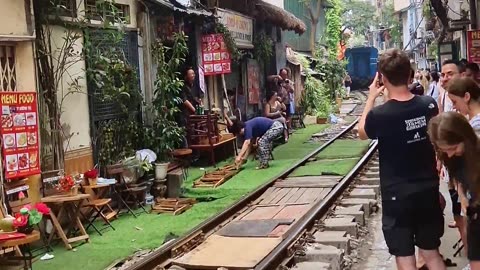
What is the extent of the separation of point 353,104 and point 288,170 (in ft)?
74.5

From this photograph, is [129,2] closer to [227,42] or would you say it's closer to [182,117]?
[182,117]

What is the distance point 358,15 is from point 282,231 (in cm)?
5924

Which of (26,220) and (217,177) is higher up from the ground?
(26,220)

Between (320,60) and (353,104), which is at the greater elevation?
(320,60)

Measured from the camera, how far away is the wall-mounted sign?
17562 millimetres

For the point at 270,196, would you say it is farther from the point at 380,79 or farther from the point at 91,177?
the point at 380,79

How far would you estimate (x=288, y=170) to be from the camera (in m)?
13.1

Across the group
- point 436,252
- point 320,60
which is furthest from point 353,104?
point 436,252

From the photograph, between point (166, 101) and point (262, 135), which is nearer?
point (166, 101)

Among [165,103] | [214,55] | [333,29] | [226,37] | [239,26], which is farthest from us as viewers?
[333,29]

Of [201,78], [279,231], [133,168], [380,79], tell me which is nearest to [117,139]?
[133,168]

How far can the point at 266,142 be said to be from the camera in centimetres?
1420

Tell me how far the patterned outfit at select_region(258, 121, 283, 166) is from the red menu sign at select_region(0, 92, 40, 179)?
6.24 metres

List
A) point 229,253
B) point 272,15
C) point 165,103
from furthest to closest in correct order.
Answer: point 272,15 < point 165,103 < point 229,253
